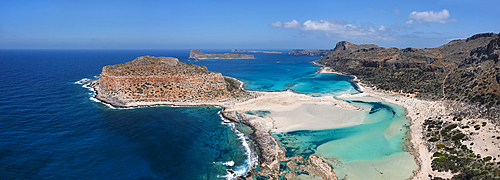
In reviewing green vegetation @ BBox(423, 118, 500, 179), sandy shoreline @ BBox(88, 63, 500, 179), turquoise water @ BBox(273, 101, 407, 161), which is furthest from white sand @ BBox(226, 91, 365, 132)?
green vegetation @ BBox(423, 118, 500, 179)

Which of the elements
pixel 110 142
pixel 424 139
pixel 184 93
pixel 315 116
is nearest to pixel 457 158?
pixel 424 139

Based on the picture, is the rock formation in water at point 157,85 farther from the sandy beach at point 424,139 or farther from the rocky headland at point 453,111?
the rocky headland at point 453,111

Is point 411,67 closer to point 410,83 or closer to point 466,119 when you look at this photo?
point 410,83

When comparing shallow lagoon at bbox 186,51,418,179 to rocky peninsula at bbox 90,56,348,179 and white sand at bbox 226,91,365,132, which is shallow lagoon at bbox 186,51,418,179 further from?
rocky peninsula at bbox 90,56,348,179

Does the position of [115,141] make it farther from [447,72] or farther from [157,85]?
[447,72]

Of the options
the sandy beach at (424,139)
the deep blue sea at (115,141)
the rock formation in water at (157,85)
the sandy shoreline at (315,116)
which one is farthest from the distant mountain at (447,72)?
the rock formation in water at (157,85)
